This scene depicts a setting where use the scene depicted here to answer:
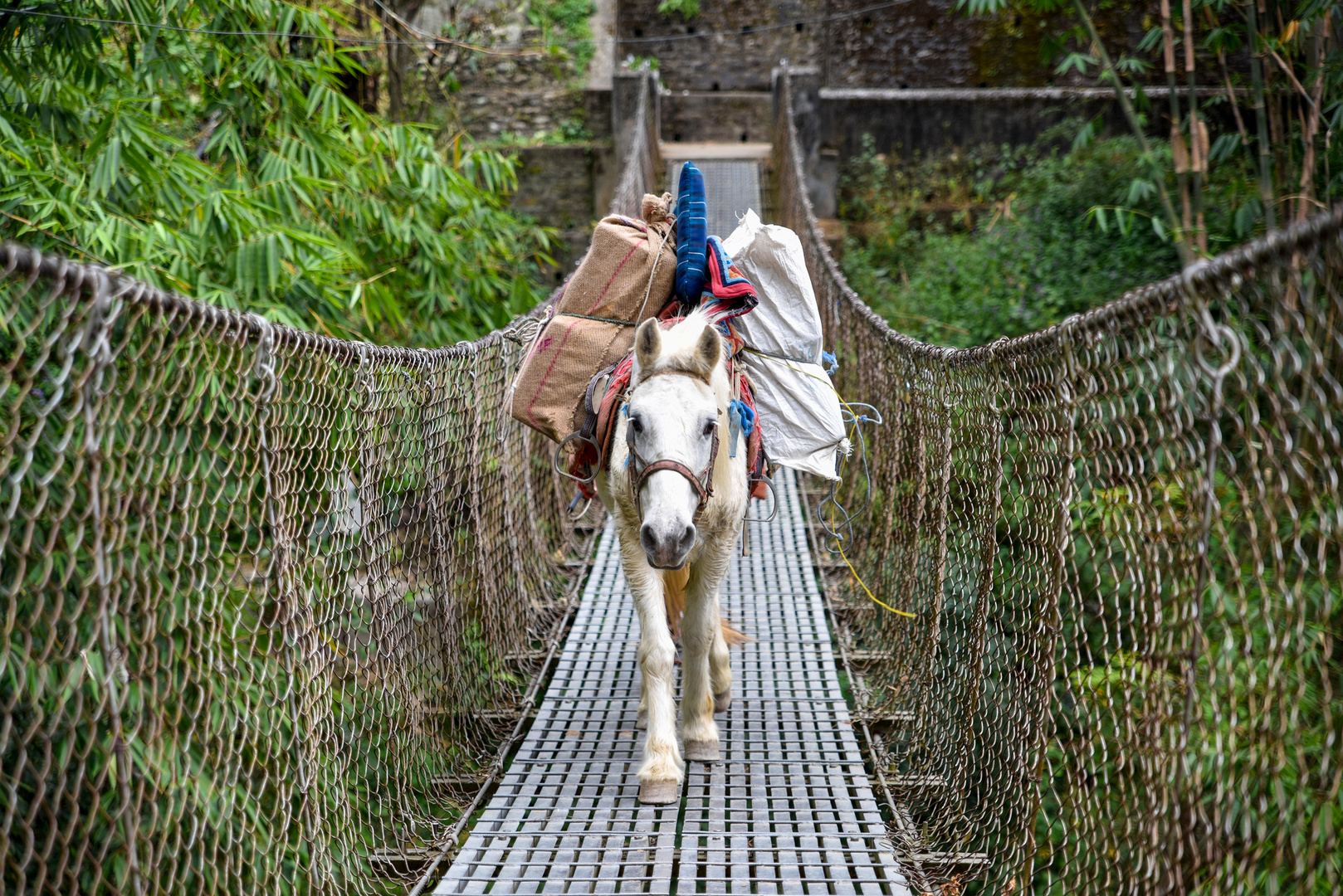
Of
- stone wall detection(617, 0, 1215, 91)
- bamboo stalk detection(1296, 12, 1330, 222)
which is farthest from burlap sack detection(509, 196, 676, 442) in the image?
stone wall detection(617, 0, 1215, 91)

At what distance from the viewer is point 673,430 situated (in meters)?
2.33

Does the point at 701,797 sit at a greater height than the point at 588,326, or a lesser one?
lesser

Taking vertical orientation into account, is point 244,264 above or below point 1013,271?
below

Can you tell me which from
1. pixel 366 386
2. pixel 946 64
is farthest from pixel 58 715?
pixel 946 64

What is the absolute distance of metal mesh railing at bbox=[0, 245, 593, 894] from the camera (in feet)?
4.23

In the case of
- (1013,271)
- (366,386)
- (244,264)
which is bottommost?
(366,386)

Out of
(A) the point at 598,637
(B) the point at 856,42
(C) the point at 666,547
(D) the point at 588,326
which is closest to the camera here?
(C) the point at 666,547

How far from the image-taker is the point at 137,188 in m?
3.80

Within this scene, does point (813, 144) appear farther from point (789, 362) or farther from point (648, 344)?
point (648, 344)

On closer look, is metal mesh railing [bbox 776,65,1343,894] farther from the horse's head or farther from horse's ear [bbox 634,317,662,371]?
horse's ear [bbox 634,317,662,371]

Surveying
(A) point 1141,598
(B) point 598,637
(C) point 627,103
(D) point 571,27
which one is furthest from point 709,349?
(D) point 571,27

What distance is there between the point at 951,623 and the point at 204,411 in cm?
230

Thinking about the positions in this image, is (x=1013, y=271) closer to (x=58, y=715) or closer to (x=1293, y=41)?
(x=1293, y=41)

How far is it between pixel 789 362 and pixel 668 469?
42.2 inches
